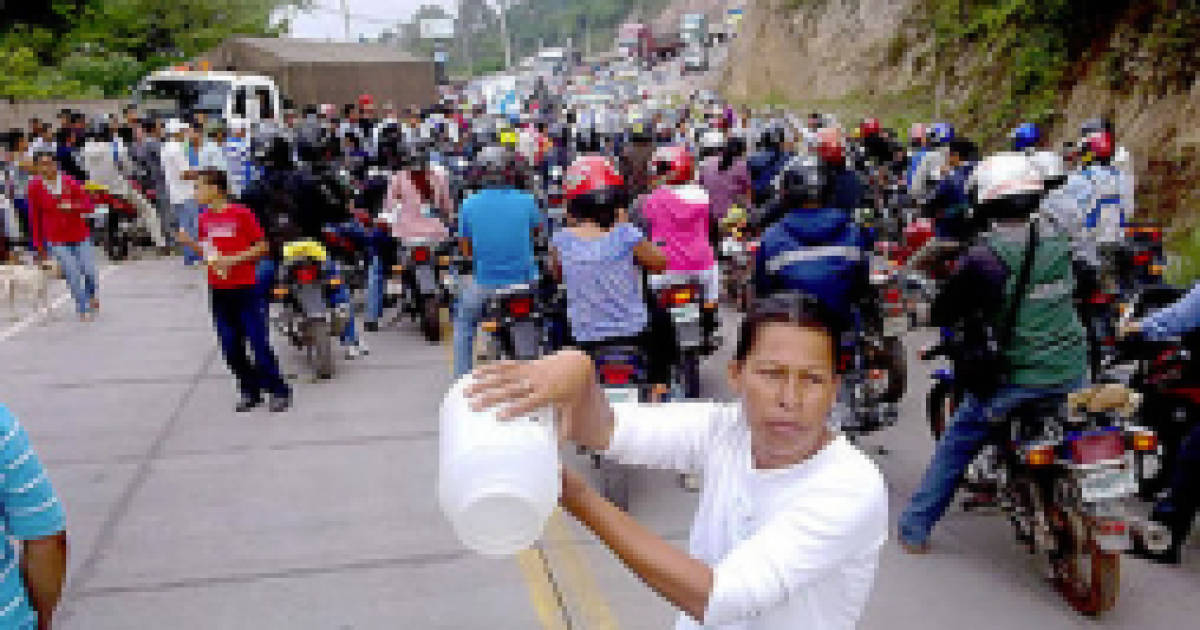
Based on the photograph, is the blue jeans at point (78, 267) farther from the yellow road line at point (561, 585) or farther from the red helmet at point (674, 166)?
the yellow road line at point (561, 585)

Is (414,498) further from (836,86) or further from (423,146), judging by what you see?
(836,86)

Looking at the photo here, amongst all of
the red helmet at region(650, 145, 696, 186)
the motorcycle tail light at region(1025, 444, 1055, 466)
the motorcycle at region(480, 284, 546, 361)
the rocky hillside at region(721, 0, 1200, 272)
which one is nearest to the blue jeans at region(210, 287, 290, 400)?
the motorcycle at region(480, 284, 546, 361)

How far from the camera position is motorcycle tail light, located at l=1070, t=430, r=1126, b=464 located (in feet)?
11.1

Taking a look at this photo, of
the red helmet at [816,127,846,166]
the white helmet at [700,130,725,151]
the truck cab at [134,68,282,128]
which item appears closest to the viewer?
the red helmet at [816,127,846,166]

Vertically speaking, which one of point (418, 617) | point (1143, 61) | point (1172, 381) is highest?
point (1143, 61)

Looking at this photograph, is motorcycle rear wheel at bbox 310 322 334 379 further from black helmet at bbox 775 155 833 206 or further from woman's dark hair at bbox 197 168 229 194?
black helmet at bbox 775 155 833 206

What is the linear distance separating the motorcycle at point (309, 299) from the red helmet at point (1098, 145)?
19.0 ft

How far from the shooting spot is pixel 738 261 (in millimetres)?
8750

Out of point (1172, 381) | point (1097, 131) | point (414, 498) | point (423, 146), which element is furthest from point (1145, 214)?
point (423, 146)

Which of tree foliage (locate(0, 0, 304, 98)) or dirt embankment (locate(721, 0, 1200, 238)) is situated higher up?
tree foliage (locate(0, 0, 304, 98))

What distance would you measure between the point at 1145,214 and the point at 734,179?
429 cm

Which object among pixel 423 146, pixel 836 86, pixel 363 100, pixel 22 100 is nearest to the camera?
pixel 423 146

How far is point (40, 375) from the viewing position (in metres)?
7.43

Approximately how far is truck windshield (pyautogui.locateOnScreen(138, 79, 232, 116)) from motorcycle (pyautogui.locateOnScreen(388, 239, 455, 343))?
1351 centimetres
